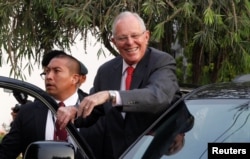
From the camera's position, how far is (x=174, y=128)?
3.81 m

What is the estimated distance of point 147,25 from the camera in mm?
5863

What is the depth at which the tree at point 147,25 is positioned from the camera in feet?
18.8

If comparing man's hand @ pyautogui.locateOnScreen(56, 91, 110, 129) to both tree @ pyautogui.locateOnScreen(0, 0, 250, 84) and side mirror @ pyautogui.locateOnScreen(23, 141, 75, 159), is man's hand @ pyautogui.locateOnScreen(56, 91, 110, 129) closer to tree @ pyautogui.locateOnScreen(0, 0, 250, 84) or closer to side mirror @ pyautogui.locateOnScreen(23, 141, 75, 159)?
side mirror @ pyautogui.locateOnScreen(23, 141, 75, 159)

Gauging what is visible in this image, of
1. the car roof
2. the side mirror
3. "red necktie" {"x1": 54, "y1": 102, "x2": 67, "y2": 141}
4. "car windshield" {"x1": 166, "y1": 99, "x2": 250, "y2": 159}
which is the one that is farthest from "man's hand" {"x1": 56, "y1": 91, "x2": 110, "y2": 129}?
the car roof

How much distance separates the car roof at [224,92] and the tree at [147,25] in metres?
1.56

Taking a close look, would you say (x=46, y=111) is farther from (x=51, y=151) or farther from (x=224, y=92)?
(x=224, y=92)

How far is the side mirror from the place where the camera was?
349 cm

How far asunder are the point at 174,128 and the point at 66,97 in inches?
32.3

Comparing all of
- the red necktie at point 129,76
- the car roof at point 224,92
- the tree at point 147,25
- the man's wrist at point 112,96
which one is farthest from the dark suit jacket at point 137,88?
the tree at point 147,25

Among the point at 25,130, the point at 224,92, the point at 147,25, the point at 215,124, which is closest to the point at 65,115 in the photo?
the point at 25,130

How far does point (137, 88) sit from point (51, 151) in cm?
71

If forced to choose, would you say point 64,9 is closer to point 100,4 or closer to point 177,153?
point 100,4

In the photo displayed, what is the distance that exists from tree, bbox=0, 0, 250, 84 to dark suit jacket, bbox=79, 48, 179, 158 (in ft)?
4.89

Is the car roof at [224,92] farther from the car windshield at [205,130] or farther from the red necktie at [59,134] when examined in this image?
the red necktie at [59,134]
